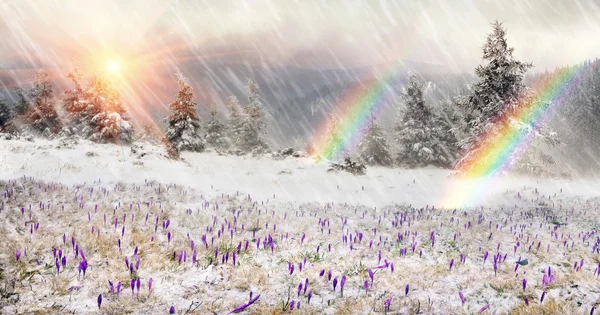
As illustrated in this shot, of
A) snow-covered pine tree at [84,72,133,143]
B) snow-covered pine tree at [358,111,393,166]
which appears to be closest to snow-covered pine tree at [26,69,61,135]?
snow-covered pine tree at [84,72,133,143]

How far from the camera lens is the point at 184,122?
33438mm

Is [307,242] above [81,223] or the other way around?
the other way around

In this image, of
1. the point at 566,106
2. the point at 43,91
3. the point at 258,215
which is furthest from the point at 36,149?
the point at 566,106

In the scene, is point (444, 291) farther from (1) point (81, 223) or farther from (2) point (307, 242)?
(1) point (81, 223)

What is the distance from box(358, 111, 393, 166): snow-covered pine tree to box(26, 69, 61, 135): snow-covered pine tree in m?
33.9

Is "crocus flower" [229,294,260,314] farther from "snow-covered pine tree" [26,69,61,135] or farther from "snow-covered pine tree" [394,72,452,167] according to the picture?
"snow-covered pine tree" [26,69,61,135]

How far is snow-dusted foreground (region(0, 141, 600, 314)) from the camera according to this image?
463 centimetres

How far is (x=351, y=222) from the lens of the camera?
34.3ft

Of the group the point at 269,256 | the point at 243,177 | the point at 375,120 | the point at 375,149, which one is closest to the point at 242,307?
the point at 269,256

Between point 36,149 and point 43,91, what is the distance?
83.2ft

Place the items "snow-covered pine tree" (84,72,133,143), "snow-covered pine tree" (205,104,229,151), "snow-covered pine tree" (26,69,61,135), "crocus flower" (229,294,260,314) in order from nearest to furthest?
"crocus flower" (229,294,260,314), "snow-covered pine tree" (84,72,133,143), "snow-covered pine tree" (26,69,61,135), "snow-covered pine tree" (205,104,229,151)

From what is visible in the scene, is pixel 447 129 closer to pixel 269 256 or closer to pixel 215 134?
pixel 215 134

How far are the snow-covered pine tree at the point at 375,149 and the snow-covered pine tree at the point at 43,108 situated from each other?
33.9 meters

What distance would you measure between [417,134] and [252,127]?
1812 centimetres
